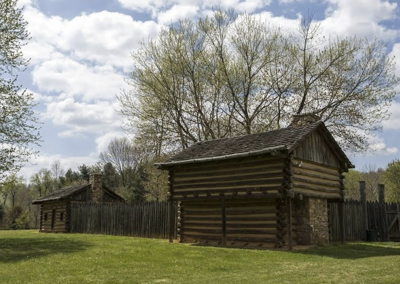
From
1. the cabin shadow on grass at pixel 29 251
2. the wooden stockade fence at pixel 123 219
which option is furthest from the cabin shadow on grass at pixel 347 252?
the cabin shadow on grass at pixel 29 251

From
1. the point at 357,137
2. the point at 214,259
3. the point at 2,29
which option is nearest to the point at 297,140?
the point at 214,259

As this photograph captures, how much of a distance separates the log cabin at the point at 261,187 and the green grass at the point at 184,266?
2347 millimetres

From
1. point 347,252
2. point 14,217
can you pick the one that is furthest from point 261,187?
point 14,217

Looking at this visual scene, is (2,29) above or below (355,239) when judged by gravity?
above

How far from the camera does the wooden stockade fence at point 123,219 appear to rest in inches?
956

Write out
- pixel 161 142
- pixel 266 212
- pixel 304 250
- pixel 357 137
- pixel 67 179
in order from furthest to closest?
pixel 67 179, pixel 161 142, pixel 357 137, pixel 266 212, pixel 304 250

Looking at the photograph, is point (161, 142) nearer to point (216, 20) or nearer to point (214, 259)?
point (216, 20)

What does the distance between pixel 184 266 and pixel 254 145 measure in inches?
317

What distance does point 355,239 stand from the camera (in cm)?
2366

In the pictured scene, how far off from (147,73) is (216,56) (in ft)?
17.5

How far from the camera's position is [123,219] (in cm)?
2709

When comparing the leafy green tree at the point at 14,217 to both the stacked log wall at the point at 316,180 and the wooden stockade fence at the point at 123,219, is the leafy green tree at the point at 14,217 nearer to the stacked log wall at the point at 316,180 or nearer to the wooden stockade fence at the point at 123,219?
the wooden stockade fence at the point at 123,219

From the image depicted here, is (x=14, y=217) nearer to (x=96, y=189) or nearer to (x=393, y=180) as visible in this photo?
(x=96, y=189)

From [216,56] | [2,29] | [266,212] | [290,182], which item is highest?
[216,56]
